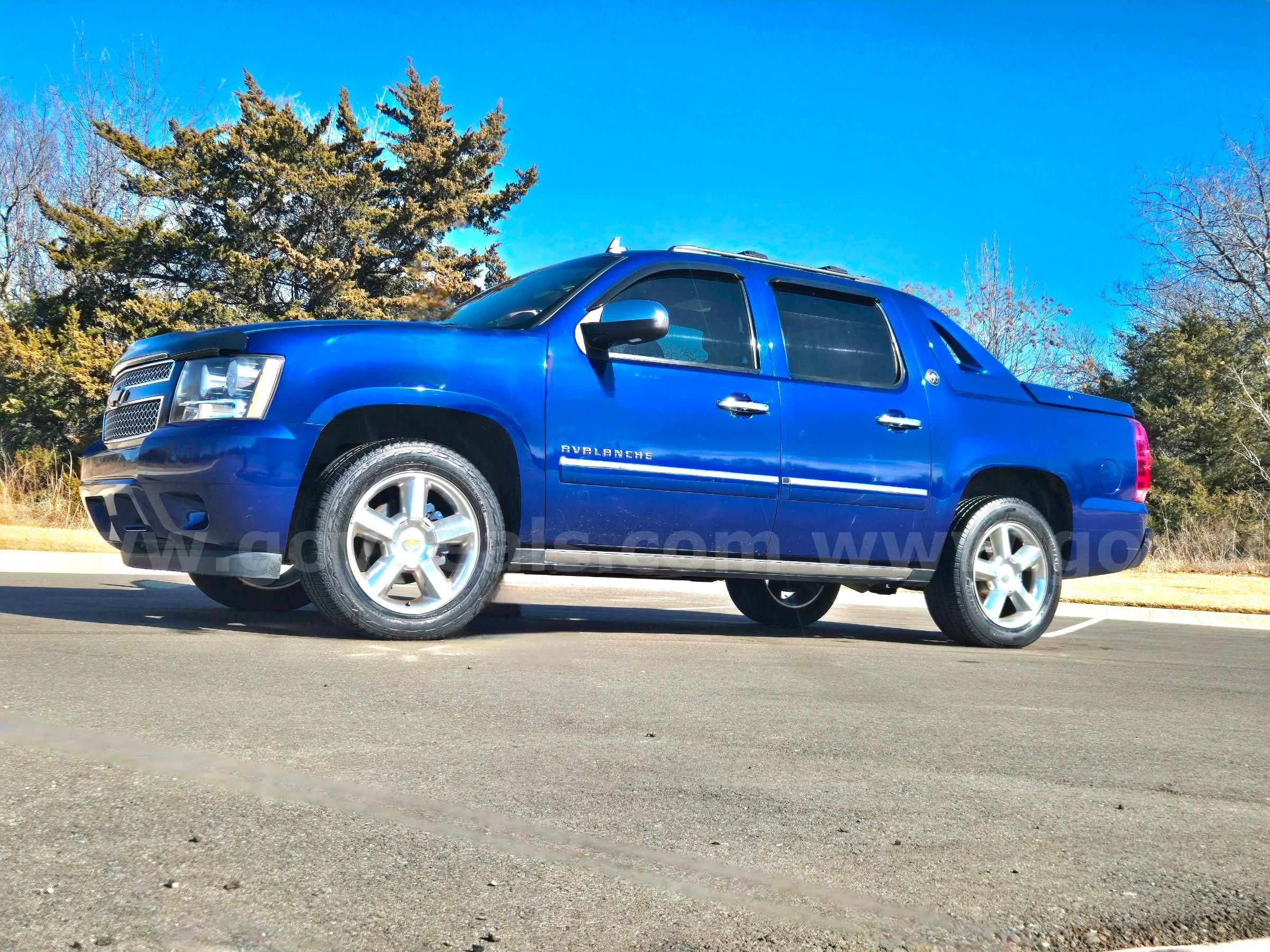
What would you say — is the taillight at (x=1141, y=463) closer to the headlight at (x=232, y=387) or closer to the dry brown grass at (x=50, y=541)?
the headlight at (x=232, y=387)

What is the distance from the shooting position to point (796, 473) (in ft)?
19.5

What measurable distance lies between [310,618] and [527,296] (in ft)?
6.93

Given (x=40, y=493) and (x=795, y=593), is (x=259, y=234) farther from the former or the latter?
(x=795, y=593)

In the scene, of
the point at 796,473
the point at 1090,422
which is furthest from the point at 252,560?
the point at 1090,422

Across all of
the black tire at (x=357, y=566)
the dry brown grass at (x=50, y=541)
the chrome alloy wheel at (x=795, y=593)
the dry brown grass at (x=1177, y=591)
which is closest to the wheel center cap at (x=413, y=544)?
the black tire at (x=357, y=566)

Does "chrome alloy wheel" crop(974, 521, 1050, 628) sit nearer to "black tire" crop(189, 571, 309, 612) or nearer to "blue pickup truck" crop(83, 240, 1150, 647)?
"blue pickup truck" crop(83, 240, 1150, 647)

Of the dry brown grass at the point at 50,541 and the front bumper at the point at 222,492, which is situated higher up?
the front bumper at the point at 222,492

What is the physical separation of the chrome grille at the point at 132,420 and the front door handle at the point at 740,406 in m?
2.64

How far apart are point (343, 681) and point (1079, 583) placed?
1249cm

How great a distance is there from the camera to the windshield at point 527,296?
575cm

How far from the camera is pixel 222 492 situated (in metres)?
4.86

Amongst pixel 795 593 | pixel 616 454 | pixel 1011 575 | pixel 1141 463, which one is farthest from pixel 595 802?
pixel 1141 463

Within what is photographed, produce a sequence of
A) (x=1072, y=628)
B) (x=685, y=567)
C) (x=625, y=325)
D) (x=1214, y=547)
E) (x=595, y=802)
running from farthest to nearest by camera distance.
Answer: (x=1214, y=547), (x=1072, y=628), (x=685, y=567), (x=625, y=325), (x=595, y=802)

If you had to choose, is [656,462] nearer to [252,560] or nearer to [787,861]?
[252,560]
